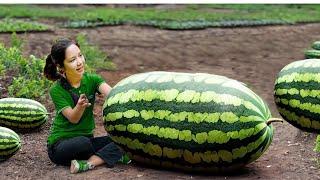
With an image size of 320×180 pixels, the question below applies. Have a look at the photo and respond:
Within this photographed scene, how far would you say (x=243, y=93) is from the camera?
16.3 ft

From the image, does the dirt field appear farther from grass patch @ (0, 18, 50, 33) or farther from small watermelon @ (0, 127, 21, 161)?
grass patch @ (0, 18, 50, 33)

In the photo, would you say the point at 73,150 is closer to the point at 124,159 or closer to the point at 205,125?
the point at 124,159

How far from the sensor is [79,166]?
5352mm

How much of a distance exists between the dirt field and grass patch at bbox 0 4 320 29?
1.86 ft

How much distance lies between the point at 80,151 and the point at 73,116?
271 millimetres

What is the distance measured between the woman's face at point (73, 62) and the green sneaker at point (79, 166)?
0.69 meters

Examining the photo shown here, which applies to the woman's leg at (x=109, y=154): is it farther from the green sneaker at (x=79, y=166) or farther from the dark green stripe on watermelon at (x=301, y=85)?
the dark green stripe on watermelon at (x=301, y=85)

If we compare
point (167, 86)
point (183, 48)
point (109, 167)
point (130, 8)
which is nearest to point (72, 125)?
point (109, 167)

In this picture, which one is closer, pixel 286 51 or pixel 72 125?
pixel 72 125

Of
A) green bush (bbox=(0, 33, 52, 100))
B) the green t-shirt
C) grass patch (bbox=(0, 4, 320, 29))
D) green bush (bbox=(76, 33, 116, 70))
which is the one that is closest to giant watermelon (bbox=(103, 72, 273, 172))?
the green t-shirt

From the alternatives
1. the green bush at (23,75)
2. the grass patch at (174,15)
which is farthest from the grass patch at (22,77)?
the grass patch at (174,15)

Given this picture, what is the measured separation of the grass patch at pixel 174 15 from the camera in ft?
51.1

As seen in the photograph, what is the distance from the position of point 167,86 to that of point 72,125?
97cm

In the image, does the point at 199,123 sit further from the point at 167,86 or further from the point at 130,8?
the point at 130,8
